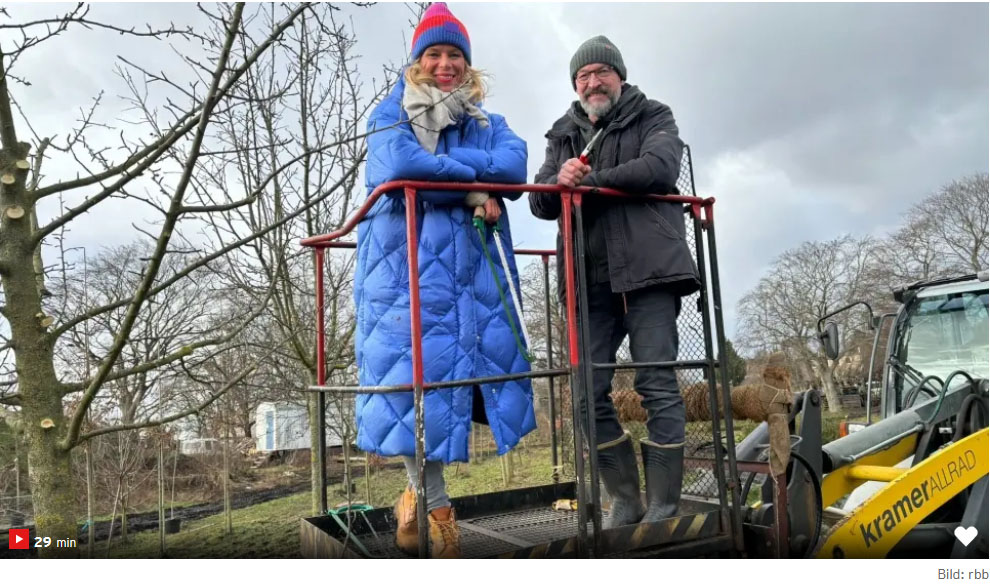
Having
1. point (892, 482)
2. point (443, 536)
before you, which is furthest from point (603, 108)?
point (892, 482)

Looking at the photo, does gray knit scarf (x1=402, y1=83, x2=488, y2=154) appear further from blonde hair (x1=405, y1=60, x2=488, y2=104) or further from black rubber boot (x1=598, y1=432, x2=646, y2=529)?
black rubber boot (x1=598, y1=432, x2=646, y2=529)

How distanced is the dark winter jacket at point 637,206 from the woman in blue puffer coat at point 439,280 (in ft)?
1.30

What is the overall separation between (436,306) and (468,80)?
1.00 meters

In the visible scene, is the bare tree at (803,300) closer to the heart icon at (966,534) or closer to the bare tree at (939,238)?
the bare tree at (939,238)

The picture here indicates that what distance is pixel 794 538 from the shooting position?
3.21 metres

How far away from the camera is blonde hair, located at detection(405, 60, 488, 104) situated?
3.15 m

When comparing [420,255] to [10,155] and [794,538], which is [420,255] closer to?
[794,538]

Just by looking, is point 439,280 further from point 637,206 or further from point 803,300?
point 803,300

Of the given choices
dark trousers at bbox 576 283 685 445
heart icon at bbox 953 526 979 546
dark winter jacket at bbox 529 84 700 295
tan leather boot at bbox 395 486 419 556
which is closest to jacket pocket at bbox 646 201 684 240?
dark winter jacket at bbox 529 84 700 295

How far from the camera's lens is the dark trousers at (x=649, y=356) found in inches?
123

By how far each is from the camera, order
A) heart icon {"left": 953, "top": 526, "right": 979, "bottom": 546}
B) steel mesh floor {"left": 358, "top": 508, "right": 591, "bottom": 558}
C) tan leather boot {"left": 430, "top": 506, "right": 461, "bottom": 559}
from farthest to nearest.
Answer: heart icon {"left": 953, "top": 526, "right": 979, "bottom": 546} → steel mesh floor {"left": 358, "top": 508, "right": 591, "bottom": 558} → tan leather boot {"left": 430, "top": 506, "right": 461, "bottom": 559}

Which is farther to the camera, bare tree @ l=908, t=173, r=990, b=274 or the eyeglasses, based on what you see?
bare tree @ l=908, t=173, r=990, b=274

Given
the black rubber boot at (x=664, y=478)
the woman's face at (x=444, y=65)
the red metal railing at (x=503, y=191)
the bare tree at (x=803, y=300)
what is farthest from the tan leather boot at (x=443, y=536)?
the bare tree at (x=803, y=300)

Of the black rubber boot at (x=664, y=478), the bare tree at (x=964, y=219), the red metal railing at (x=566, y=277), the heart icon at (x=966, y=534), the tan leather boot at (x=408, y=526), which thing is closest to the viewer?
the red metal railing at (x=566, y=277)
